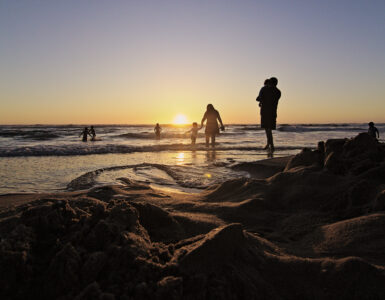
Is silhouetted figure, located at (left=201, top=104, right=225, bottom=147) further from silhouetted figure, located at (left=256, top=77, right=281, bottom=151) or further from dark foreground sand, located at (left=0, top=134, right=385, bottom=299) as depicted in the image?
dark foreground sand, located at (left=0, top=134, right=385, bottom=299)

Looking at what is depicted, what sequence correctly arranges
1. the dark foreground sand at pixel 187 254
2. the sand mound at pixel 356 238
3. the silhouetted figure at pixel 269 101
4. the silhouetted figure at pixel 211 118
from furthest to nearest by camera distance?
the silhouetted figure at pixel 211 118 → the silhouetted figure at pixel 269 101 → the sand mound at pixel 356 238 → the dark foreground sand at pixel 187 254

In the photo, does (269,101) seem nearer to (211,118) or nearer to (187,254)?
(211,118)

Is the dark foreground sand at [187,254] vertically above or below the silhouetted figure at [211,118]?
below

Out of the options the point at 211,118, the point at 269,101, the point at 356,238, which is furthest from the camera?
the point at 211,118

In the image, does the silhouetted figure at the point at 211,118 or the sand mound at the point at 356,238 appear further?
the silhouetted figure at the point at 211,118

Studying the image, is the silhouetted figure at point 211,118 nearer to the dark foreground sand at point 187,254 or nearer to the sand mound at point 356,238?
the dark foreground sand at point 187,254

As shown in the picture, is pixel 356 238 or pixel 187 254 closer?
pixel 187 254

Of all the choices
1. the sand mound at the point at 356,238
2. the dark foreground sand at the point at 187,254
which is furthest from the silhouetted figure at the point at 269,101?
the sand mound at the point at 356,238

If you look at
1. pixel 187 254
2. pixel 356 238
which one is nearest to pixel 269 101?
pixel 356 238

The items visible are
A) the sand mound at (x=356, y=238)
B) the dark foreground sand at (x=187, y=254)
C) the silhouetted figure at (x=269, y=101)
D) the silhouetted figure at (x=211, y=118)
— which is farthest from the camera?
the silhouetted figure at (x=211, y=118)

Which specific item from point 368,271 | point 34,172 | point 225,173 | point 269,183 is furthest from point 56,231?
point 34,172

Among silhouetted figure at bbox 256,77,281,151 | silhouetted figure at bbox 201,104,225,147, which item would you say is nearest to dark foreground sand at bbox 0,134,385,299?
silhouetted figure at bbox 256,77,281,151

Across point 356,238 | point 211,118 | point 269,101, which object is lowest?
point 356,238

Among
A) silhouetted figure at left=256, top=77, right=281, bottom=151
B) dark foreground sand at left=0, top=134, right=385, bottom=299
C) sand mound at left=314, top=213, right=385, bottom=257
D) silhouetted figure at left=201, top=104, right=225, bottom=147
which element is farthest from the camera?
silhouetted figure at left=201, top=104, right=225, bottom=147
